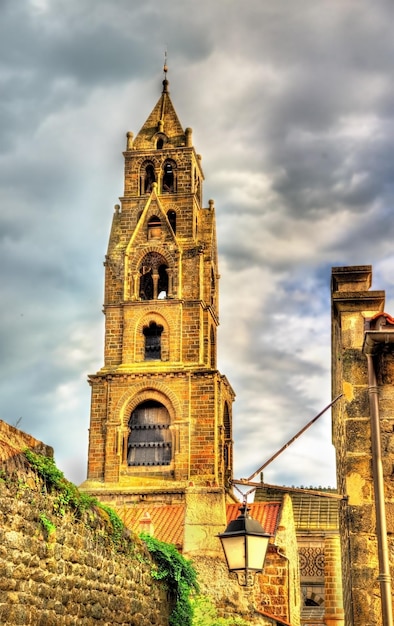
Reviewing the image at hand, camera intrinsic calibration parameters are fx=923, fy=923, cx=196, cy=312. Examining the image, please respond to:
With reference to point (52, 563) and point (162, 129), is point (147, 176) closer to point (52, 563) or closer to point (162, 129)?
point (162, 129)

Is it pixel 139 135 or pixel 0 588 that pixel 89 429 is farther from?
pixel 0 588

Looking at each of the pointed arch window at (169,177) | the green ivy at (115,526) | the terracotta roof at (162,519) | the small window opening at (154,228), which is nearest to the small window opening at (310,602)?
the terracotta roof at (162,519)

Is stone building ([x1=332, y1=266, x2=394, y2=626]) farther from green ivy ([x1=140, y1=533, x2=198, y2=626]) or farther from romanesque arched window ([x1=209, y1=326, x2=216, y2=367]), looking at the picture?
romanesque arched window ([x1=209, y1=326, x2=216, y2=367])

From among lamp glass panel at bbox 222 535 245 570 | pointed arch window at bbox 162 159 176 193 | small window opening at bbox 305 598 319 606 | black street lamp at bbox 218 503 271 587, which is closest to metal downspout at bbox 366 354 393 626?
black street lamp at bbox 218 503 271 587

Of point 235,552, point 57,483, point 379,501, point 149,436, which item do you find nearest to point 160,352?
point 149,436

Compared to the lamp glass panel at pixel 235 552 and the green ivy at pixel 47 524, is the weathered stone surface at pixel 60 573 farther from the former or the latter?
the lamp glass panel at pixel 235 552

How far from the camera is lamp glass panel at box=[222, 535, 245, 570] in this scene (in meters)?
9.52

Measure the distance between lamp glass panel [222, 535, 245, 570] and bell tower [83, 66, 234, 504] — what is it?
26.3 meters

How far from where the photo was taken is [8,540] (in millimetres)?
8383

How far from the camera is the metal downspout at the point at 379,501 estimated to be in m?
10.3

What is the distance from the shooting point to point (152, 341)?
39.8 metres

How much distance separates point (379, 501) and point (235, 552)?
2031 millimetres

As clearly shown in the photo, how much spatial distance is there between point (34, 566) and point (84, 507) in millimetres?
1723

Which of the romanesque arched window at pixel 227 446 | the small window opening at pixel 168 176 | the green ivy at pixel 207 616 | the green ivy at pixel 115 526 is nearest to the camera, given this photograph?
the green ivy at pixel 115 526
